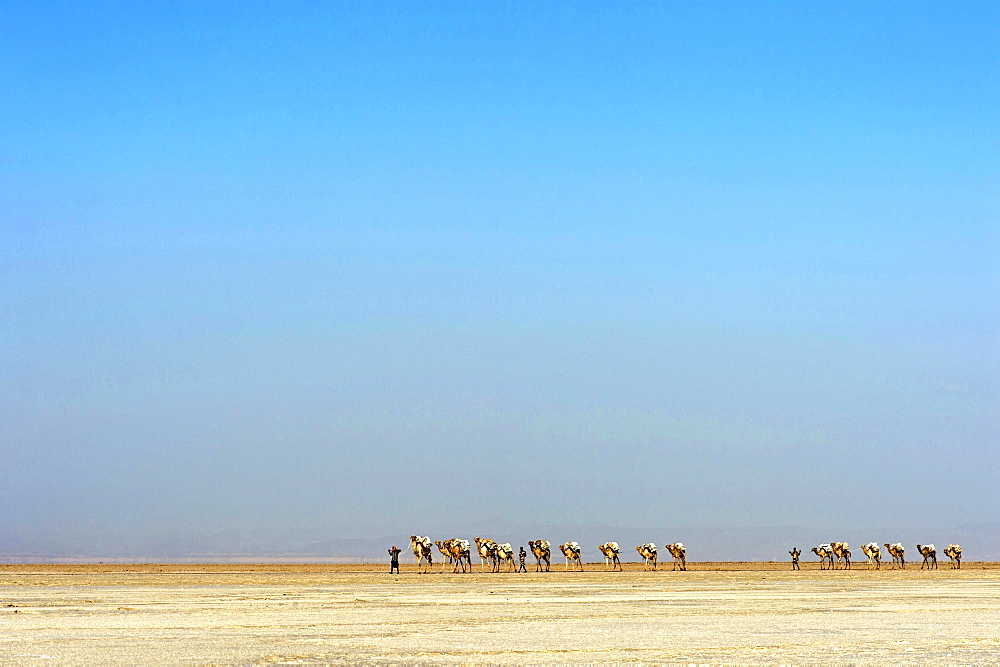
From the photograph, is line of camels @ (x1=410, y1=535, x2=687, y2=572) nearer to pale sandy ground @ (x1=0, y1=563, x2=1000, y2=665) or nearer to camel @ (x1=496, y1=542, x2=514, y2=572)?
camel @ (x1=496, y1=542, x2=514, y2=572)

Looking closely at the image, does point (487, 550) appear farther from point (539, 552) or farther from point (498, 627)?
point (498, 627)

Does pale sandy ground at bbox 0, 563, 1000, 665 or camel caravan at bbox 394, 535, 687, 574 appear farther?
camel caravan at bbox 394, 535, 687, 574

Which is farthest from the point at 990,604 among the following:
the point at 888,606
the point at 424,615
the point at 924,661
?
the point at 924,661

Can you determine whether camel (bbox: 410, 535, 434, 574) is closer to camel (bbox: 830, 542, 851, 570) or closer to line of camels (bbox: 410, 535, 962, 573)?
line of camels (bbox: 410, 535, 962, 573)

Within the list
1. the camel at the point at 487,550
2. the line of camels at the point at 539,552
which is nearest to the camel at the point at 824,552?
the line of camels at the point at 539,552

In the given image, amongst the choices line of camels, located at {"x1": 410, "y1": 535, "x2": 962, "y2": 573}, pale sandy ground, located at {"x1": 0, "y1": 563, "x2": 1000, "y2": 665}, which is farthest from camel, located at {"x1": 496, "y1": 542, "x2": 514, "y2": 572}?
pale sandy ground, located at {"x1": 0, "y1": 563, "x2": 1000, "y2": 665}

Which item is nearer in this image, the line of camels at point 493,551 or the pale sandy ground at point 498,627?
the pale sandy ground at point 498,627

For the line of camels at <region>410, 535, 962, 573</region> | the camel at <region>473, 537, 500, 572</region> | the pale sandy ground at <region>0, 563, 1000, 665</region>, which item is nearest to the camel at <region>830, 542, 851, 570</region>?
the line of camels at <region>410, 535, 962, 573</region>

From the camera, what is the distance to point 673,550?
7269 cm

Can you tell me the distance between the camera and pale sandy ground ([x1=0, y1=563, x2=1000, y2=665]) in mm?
17109

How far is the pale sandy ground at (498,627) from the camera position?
17.1 m

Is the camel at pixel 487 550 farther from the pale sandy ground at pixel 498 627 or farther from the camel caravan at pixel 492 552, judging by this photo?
the pale sandy ground at pixel 498 627

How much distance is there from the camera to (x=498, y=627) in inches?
881

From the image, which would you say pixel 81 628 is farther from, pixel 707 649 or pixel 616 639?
pixel 707 649
